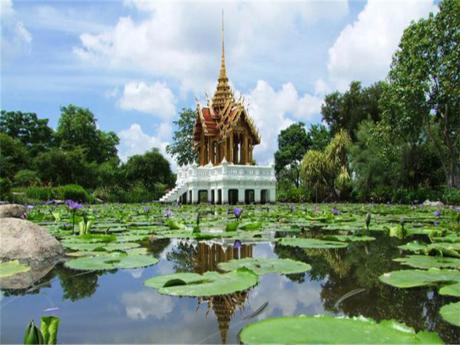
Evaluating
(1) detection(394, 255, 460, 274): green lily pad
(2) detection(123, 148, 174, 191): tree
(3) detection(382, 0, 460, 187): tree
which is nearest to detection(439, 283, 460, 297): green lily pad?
(1) detection(394, 255, 460, 274): green lily pad

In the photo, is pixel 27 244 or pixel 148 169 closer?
pixel 27 244

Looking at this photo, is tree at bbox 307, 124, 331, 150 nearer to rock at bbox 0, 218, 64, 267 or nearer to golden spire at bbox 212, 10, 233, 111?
golden spire at bbox 212, 10, 233, 111

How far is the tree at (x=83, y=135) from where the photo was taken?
1795 inches

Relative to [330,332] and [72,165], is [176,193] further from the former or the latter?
[330,332]

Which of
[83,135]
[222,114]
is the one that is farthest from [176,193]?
[83,135]

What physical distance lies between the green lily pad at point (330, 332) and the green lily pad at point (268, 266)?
1485mm

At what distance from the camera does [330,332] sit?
1.66m

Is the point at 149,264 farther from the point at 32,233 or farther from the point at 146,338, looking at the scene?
the point at 146,338

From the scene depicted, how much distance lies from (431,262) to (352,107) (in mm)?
32673

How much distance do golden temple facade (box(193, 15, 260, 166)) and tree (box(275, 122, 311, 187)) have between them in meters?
13.9

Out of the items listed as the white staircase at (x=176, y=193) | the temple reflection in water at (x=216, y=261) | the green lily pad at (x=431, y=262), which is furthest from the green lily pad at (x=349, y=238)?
the white staircase at (x=176, y=193)

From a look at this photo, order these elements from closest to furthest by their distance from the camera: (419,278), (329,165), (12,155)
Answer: (419,278) → (329,165) → (12,155)

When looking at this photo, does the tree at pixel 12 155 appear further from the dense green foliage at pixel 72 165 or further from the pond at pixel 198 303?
the pond at pixel 198 303

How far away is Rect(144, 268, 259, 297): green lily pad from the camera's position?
8.14ft
